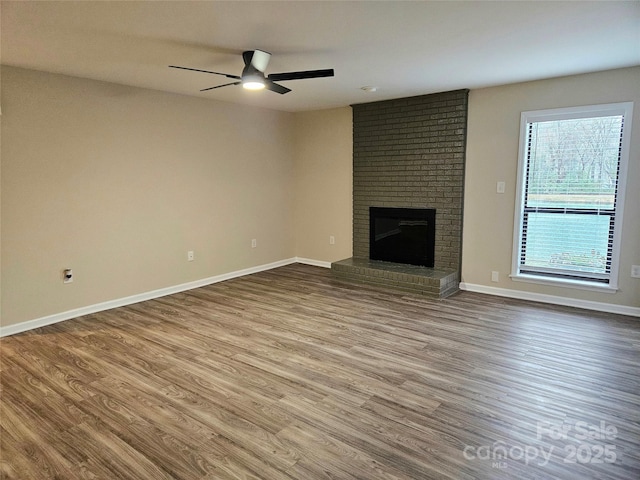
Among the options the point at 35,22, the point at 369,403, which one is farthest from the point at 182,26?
the point at 369,403

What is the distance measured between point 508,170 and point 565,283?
1361 millimetres

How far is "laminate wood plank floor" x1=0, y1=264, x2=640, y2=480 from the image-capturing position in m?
2.02

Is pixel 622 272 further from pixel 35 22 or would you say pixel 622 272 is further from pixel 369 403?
pixel 35 22

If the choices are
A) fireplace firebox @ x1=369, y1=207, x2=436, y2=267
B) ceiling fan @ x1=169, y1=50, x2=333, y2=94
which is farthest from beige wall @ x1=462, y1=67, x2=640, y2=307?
ceiling fan @ x1=169, y1=50, x2=333, y2=94

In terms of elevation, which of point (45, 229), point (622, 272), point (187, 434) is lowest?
point (187, 434)

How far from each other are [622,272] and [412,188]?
2410mm

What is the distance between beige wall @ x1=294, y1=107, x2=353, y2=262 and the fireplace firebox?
474 millimetres

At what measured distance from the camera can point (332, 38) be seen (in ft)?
9.48

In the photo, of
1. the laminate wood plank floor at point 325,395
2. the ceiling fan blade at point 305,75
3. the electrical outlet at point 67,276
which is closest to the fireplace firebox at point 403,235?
the laminate wood plank floor at point 325,395

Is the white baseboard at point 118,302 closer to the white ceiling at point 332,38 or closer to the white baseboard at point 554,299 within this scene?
the white ceiling at point 332,38

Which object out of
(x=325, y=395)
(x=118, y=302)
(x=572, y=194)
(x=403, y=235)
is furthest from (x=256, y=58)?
(x=572, y=194)

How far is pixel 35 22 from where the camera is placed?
8.43ft

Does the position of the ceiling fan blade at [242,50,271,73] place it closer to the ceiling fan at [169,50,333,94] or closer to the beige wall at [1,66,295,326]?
the ceiling fan at [169,50,333,94]

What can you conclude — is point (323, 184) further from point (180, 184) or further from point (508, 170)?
point (508, 170)
